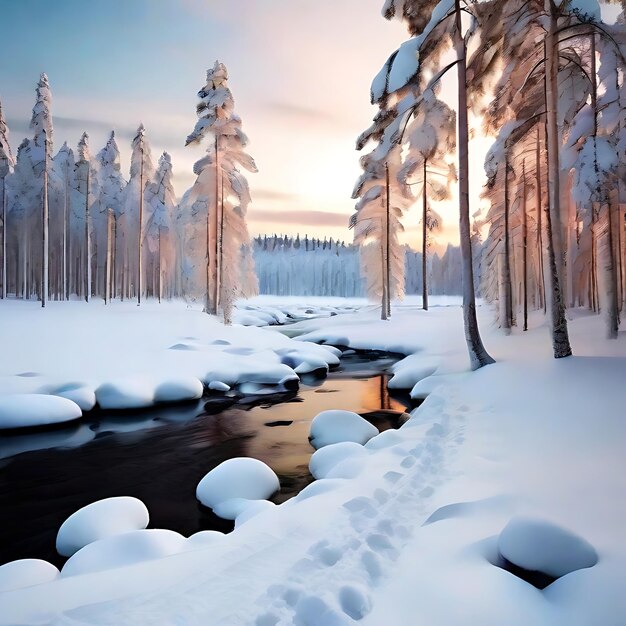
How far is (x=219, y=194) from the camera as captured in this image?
72.4 feet

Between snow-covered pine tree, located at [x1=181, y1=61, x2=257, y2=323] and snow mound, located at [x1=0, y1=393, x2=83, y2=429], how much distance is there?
13005mm

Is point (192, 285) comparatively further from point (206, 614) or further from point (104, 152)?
point (206, 614)

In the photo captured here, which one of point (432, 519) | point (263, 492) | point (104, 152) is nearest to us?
point (432, 519)

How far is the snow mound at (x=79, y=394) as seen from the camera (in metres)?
9.71

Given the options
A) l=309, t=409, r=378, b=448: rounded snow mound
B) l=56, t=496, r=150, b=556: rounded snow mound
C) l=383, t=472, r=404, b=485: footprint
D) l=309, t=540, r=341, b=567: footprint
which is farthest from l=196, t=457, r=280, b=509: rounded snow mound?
l=309, t=540, r=341, b=567: footprint

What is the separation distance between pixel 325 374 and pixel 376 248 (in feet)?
53.7

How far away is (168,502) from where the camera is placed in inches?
220

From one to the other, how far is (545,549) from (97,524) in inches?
161

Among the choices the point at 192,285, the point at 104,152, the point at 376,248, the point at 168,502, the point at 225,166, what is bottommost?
the point at 168,502

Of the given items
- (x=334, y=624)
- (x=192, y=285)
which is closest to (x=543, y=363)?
(x=334, y=624)

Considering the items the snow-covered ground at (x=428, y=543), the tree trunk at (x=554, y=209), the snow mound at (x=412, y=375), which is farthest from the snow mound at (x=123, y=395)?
the tree trunk at (x=554, y=209)

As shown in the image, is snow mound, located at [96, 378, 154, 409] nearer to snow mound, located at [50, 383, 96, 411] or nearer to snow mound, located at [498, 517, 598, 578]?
snow mound, located at [50, 383, 96, 411]

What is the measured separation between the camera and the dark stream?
516 cm

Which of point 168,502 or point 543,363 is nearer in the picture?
point 168,502
